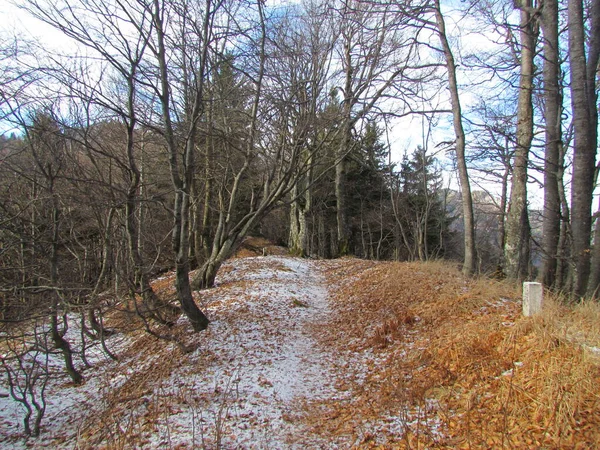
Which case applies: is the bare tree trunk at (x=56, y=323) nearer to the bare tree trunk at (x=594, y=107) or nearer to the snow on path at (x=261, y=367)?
the snow on path at (x=261, y=367)

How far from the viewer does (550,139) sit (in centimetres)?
645

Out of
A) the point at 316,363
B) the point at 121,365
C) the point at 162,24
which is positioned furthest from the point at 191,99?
the point at 316,363

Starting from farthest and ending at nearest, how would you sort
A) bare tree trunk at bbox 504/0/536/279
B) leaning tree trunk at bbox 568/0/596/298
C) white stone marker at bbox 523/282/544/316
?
bare tree trunk at bbox 504/0/536/279 < leaning tree trunk at bbox 568/0/596/298 < white stone marker at bbox 523/282/544/316

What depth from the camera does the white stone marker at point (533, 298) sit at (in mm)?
4371

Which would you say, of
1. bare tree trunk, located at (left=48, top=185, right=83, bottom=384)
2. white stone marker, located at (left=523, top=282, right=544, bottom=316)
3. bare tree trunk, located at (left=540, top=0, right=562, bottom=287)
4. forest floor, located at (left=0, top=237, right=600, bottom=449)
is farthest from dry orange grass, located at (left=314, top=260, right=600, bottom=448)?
bare tree trunk, located at (left=48, top=185, right=83, bottom=384)

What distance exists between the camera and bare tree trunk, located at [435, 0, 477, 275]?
7941mm

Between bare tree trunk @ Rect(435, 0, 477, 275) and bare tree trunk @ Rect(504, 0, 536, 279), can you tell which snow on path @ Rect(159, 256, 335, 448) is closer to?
bare tree trunk @ Rect(435, 0, 477, 275)

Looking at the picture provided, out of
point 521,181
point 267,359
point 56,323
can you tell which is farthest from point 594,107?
point 56,323

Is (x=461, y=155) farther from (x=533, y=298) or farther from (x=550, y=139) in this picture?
(x=533, y=298)

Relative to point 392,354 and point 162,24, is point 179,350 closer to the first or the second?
point 392,354

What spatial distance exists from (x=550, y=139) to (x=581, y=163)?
48.3 inches

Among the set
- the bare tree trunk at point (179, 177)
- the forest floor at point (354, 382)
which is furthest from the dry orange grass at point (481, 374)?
the bare tree trunk at point (179, 177)

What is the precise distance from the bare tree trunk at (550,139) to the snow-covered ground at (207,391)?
13.9ft

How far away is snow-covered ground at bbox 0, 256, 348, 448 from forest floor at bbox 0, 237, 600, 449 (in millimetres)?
20
